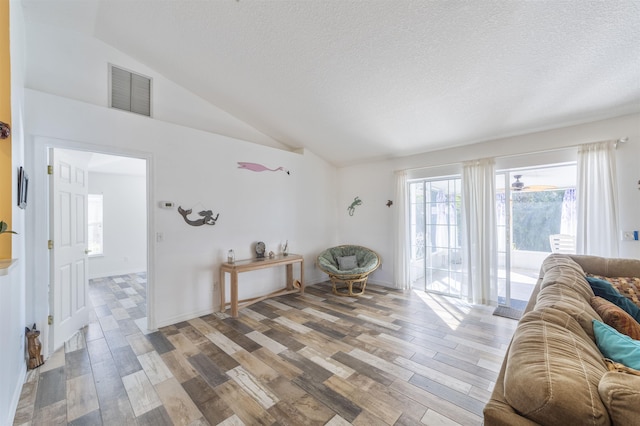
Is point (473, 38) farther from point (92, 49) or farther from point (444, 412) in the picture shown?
point (92, 49)

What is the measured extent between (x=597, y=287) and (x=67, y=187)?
5.56m

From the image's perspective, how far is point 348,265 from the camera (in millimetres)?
4988

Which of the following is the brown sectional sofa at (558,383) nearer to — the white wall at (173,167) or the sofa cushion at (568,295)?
the sofa cushion at (568,295)

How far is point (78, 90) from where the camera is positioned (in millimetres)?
3039

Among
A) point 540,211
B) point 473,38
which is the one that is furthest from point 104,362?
point 540,211

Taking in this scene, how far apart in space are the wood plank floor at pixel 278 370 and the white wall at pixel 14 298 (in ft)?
0.75

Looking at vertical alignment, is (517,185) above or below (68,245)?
above

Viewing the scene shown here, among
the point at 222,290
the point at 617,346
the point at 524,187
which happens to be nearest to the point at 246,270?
the point at 222,290

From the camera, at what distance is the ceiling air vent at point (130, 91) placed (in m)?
3.30

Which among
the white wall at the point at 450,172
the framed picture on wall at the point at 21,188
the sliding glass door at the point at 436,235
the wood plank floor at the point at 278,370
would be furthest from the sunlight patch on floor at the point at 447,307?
the framed picture on wall at the point at 21,188

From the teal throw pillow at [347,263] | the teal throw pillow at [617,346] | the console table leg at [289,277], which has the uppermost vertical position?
the teal throw pillow at [617,346]

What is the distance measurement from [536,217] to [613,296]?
9.32 ft

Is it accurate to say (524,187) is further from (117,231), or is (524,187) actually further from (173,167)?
(117,231)

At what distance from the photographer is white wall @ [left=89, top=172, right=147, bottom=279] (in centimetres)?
597
